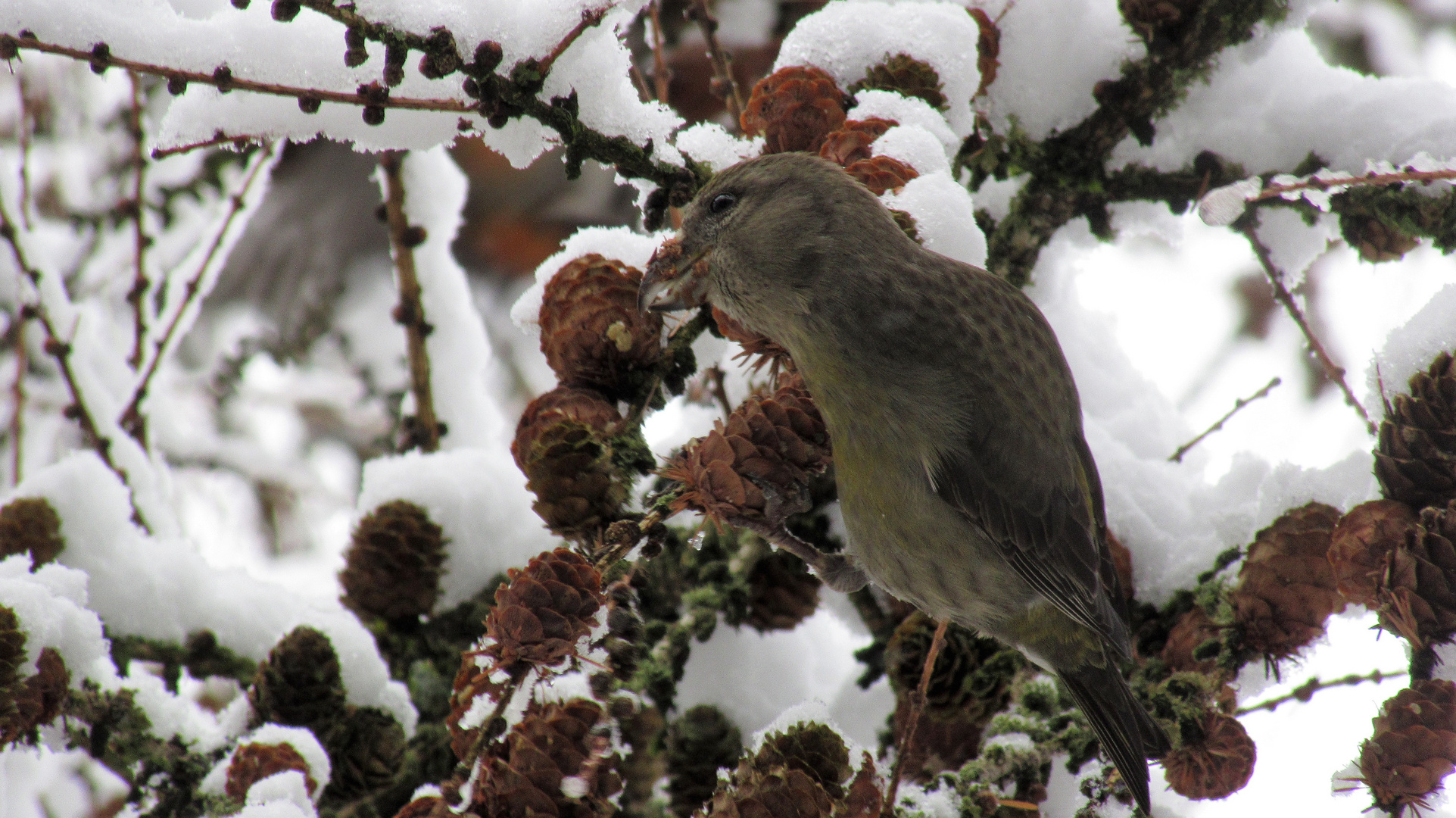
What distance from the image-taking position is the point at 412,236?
1.71 m

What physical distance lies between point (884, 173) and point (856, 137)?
76mm

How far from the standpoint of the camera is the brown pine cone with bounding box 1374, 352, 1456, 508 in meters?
1.12

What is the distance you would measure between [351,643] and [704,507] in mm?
654

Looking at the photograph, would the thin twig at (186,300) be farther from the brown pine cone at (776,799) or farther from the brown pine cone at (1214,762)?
the brown pine cone at (1214,762)

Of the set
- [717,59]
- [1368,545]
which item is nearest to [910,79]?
[717,59]

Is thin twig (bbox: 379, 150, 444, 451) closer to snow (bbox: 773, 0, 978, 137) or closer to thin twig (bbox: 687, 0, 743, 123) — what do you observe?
thin twig (bbox: 687, 0, 743, 123)

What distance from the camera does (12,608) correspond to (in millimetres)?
1185

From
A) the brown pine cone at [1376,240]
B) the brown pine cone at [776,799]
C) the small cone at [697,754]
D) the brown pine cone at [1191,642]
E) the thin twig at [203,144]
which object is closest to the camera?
the brown pine cone at [776,799]

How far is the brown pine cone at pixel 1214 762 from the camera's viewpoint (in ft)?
3.93

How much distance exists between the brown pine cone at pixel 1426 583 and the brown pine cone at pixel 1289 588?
0.15 metres

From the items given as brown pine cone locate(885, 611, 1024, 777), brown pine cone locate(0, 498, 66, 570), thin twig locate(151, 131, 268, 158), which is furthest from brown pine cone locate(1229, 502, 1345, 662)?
brown pine cone locate(0, 498, 66, 570)

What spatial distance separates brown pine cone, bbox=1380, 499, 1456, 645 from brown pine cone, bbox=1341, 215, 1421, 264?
1.66 ft

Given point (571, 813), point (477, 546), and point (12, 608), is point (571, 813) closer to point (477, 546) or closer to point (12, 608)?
point (12, 608)

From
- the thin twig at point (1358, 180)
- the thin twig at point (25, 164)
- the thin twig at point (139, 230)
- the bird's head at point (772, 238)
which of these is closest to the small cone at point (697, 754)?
the bird's head at point (772, 238)
